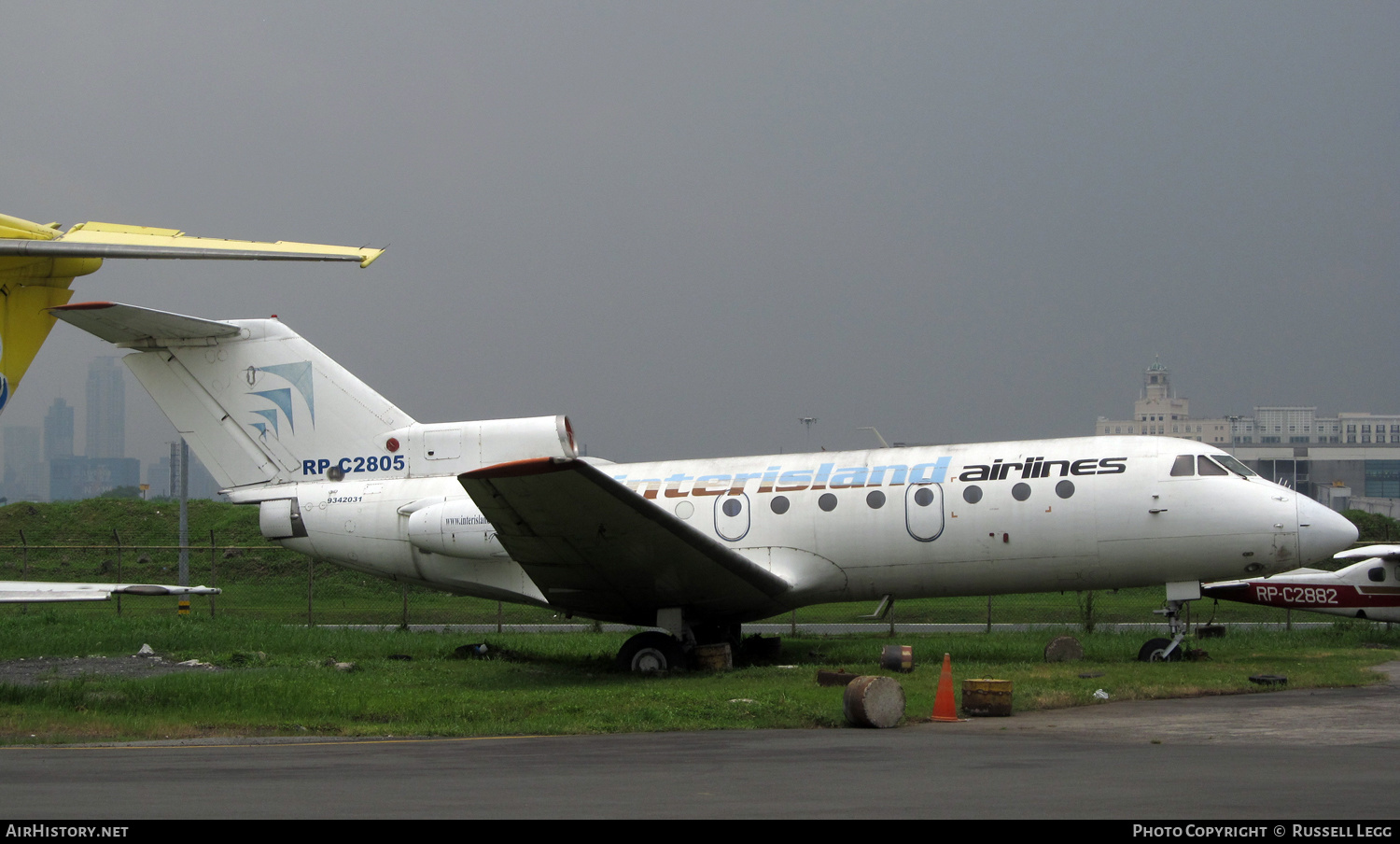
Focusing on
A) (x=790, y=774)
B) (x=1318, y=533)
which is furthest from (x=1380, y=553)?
(x=790, y=774)

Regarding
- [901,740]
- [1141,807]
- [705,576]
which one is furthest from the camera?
[705,576]

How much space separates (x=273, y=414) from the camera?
771 inches

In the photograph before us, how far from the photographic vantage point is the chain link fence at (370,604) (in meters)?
30.5

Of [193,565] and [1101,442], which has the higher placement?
[1101,442]

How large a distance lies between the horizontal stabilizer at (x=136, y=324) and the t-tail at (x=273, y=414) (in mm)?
33

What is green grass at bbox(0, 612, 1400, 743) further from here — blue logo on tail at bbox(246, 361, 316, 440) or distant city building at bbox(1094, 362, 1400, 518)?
distant city building at bbox(1094, 362, 1400, 518)

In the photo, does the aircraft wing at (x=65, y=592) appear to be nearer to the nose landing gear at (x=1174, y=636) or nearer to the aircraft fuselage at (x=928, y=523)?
the aircraft fuselage at (x=928, y=523)

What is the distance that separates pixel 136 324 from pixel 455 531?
5.92m

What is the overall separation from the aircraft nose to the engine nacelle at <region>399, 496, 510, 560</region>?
A: 37.2 feet

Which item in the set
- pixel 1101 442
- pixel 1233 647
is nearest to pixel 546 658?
pixel 1101 442

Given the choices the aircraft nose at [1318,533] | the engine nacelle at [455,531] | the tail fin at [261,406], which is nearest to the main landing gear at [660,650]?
the engine nacelle at [455,531]
